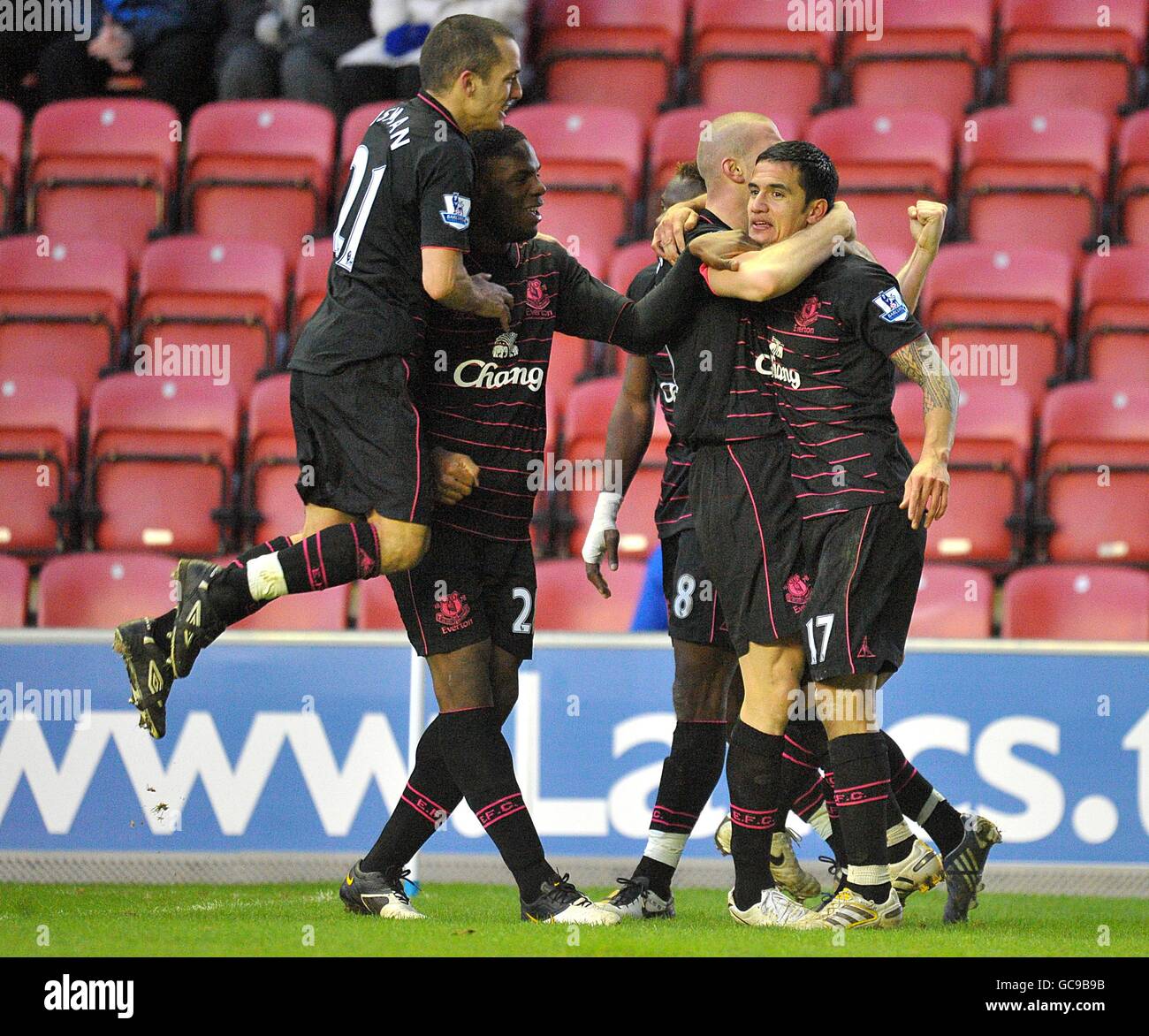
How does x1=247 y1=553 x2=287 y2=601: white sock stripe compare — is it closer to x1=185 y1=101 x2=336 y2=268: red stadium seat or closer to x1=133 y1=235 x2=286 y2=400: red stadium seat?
x1=133 y1=235 x2=286 y2=400: red stadium seat

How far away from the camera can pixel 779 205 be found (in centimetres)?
435

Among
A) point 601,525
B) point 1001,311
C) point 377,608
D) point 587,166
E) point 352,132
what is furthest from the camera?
point 352,132

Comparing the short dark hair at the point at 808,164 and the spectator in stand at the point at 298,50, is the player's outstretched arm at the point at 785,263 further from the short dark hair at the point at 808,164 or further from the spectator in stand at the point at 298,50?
the spectator in stand at the point at 298,50

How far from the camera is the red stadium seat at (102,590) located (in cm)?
702

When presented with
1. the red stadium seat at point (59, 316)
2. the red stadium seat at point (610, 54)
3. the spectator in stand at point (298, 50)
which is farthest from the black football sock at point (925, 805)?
the spectator in stand at point (298, 50)

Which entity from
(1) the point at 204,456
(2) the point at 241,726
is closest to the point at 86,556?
(1) the point at 204,456

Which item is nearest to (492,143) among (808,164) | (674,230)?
(674,230)

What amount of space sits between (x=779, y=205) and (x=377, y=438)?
117cm

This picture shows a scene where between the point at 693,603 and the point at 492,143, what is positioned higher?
the point at 492,143

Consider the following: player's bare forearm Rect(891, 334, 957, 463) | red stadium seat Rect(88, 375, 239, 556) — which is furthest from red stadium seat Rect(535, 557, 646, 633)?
player's bare forearm Rect(891, 334, 957, 463)

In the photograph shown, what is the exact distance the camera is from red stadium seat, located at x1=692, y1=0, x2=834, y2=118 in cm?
930

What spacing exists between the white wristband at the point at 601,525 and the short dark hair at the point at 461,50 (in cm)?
124

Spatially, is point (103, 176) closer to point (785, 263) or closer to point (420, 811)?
point (420, 811)

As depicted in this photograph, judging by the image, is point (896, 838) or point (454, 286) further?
point (896, 838)
